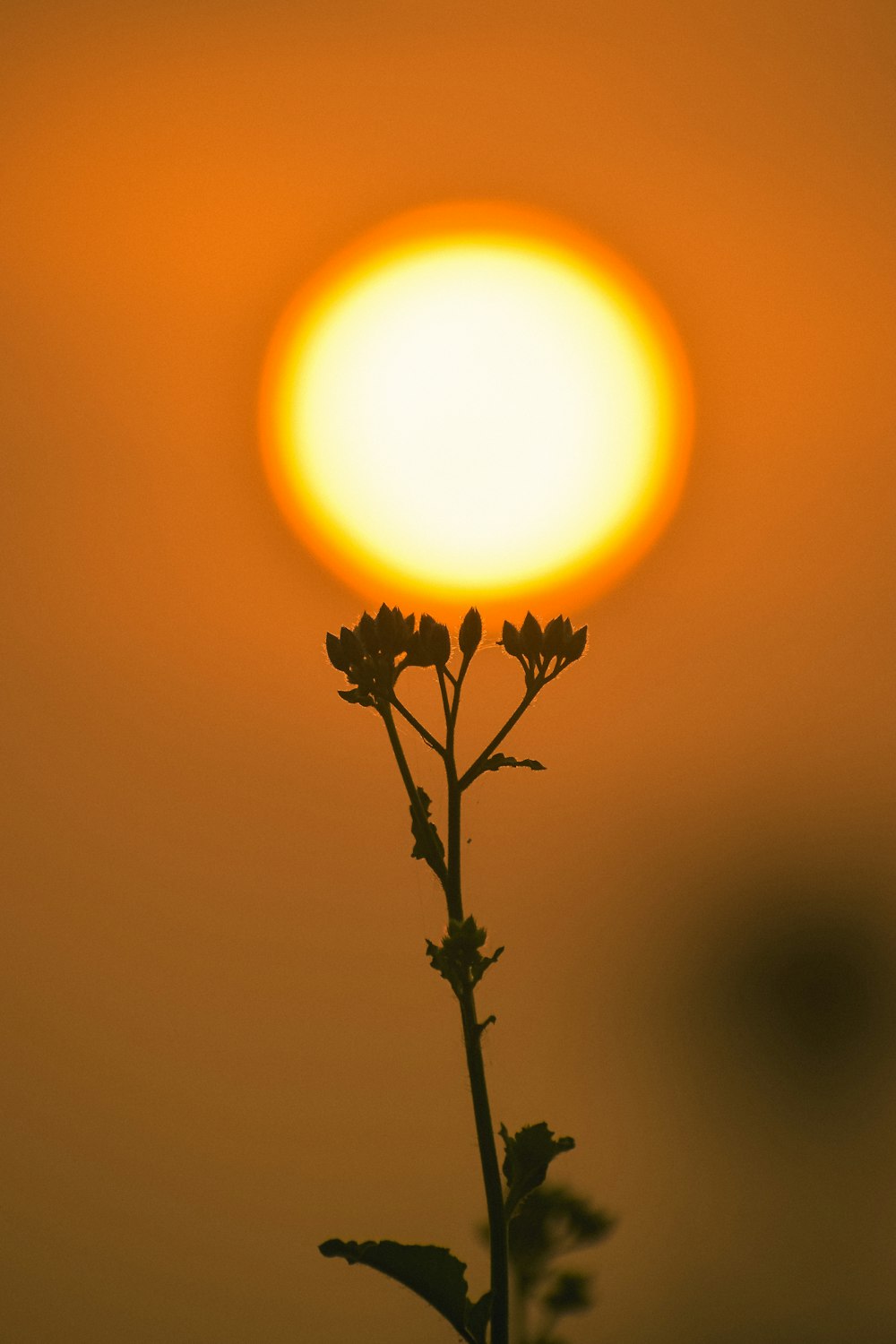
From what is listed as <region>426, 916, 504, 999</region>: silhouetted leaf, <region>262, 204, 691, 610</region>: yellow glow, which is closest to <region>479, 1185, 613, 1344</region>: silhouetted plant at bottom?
<region>426, 916, 504, 999</region>: silhouetted leaf

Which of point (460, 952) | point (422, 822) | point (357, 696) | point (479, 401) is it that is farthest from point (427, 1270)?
point (479, 401)

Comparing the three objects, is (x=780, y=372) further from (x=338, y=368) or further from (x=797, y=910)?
(x=797, y=910)

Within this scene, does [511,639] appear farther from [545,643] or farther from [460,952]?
[460,952]

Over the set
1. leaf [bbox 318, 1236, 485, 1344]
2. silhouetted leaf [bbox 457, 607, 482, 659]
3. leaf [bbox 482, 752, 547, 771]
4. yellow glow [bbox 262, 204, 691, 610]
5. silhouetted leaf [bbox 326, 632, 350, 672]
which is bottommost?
leaf [bbox 318, 1236, 485, 1344]

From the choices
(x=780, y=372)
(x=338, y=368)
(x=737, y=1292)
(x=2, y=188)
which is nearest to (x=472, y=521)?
(x=338, y=368)

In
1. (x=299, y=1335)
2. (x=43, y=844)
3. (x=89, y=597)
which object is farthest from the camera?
(x=89, y=597)

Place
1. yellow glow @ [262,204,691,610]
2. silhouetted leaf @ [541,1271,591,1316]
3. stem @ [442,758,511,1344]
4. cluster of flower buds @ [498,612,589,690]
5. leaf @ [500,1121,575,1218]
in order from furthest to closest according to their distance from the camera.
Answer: yellow glow @ [262,204,691,610]
silhouetted leaf @ [541,1271,591,1316]
cluster of flower buds @ [498,612,589,690]
leaf @ [500,1121,575,1218]
stem @ [442,758,511,1344]

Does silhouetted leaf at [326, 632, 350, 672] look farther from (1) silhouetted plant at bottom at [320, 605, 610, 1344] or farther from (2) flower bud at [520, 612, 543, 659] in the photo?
(2) flower bud at [520, 612, 543, 659]
